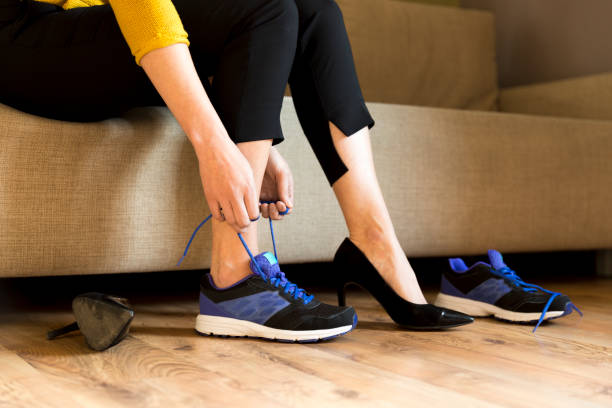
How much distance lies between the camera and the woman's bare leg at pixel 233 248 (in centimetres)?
82

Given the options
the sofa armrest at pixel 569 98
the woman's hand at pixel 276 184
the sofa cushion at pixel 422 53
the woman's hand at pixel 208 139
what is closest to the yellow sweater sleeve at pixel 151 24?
the woman's hand at pixel 208 139

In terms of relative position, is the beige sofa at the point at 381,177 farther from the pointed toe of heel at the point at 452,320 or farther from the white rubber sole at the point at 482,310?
the pointed toe of heel at the point at 452,320

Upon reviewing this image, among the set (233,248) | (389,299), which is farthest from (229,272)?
(389,299)

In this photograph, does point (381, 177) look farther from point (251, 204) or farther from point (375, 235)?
point (251, 204)

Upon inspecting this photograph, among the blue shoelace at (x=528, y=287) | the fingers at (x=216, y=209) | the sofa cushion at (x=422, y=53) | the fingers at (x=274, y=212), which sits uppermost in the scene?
the sofa cushion at (x=422, y=53)

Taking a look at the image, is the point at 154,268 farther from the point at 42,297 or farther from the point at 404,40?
the point at 404,40

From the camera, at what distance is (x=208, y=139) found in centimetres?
74

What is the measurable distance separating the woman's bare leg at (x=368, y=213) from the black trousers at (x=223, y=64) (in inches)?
0.6

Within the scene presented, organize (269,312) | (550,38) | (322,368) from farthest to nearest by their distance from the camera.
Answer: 1. (550,38)
2. (269,312)
3. (322,368)

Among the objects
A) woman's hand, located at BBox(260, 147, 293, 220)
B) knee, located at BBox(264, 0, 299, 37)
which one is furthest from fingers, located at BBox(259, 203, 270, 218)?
knee, located at BBox(264, 0, 299, 37)

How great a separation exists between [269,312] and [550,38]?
6.12 ft

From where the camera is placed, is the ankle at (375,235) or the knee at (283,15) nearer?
the knee at (283,15)

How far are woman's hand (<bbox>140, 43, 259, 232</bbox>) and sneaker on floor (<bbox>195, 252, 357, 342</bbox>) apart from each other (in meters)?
0.12

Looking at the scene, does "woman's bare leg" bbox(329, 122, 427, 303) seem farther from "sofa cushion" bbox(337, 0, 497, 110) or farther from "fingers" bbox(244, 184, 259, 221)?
"sofa cushion" bbox(337, 0, 497, 110)
